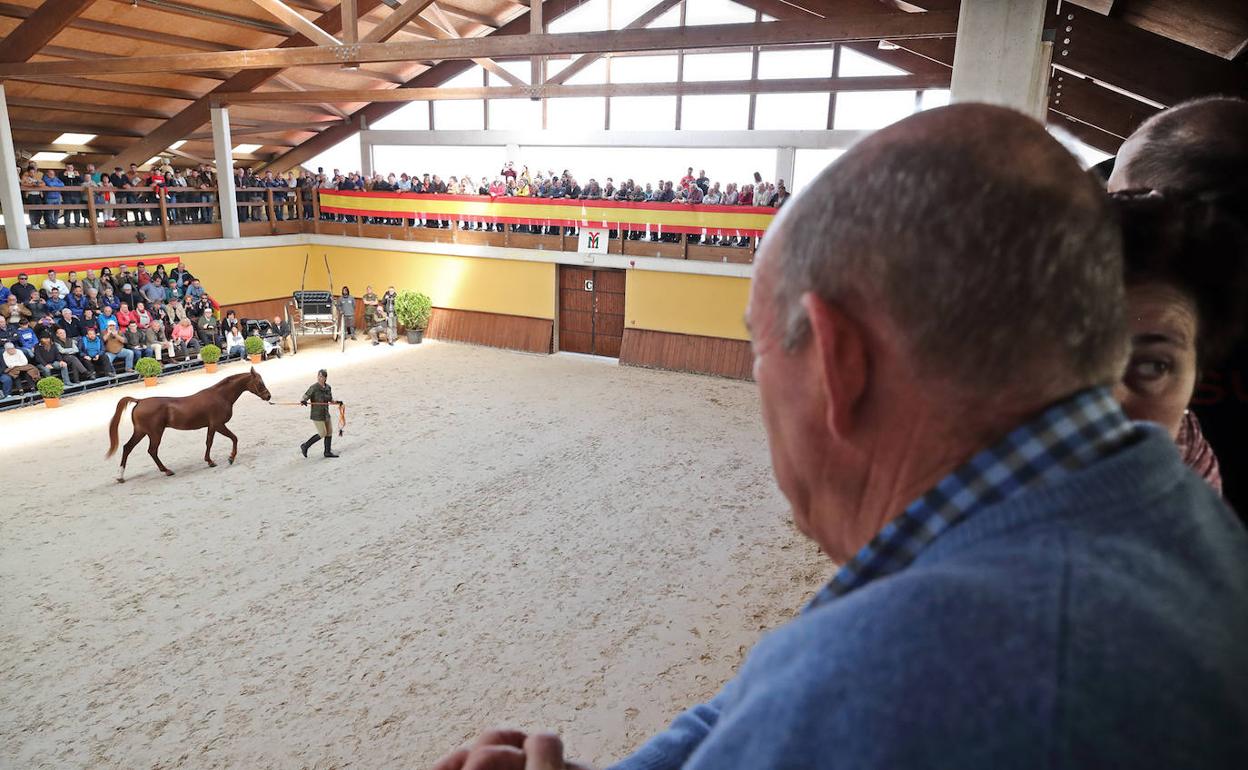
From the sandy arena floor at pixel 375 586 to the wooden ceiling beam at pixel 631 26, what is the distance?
34.9 feet

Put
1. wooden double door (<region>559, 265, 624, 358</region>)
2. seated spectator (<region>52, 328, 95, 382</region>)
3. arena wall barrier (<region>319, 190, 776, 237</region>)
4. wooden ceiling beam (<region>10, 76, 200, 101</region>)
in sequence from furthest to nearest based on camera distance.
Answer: wooden double door (<region>559, 265, 624, 358</region>)
wooden ceiling beam (<region>10, 76, 200, 101</region>)
arena wall barrier (<region>319, 190, 776, 237</region>)
seated spectator (<region>52, 328, 95, 382</region>)

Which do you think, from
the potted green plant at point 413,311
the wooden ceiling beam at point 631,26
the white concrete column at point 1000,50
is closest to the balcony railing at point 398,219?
the potted green plant at point 413,311

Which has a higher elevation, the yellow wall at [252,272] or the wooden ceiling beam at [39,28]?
the wooden ceiling beam at [39,28]

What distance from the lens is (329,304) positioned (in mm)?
16531

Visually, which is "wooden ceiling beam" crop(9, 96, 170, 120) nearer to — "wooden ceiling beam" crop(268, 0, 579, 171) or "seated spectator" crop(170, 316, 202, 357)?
"wooden ceiling beam" crop(268, 0, 579, 171)

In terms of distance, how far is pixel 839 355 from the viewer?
2.60 ft

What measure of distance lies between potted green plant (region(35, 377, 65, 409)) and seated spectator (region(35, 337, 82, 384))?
0.24m

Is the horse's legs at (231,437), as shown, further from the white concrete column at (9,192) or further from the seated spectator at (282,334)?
the white concrete column at (9,192)

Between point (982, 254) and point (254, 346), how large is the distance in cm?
1564

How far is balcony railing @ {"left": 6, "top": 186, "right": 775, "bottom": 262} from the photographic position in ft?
45.8

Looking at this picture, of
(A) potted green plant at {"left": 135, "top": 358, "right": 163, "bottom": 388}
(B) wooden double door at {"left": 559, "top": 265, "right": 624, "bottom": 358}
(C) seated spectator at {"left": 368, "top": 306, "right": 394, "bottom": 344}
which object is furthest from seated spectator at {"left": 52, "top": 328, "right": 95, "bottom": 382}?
(B) wooden double door at {"left": 559, "top": 265, "right": 624, "bottom": 358}

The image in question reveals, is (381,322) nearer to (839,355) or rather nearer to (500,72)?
(500,72)

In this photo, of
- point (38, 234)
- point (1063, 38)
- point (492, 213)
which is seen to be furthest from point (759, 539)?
point (38, 234)

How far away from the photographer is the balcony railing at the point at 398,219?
13969mm
